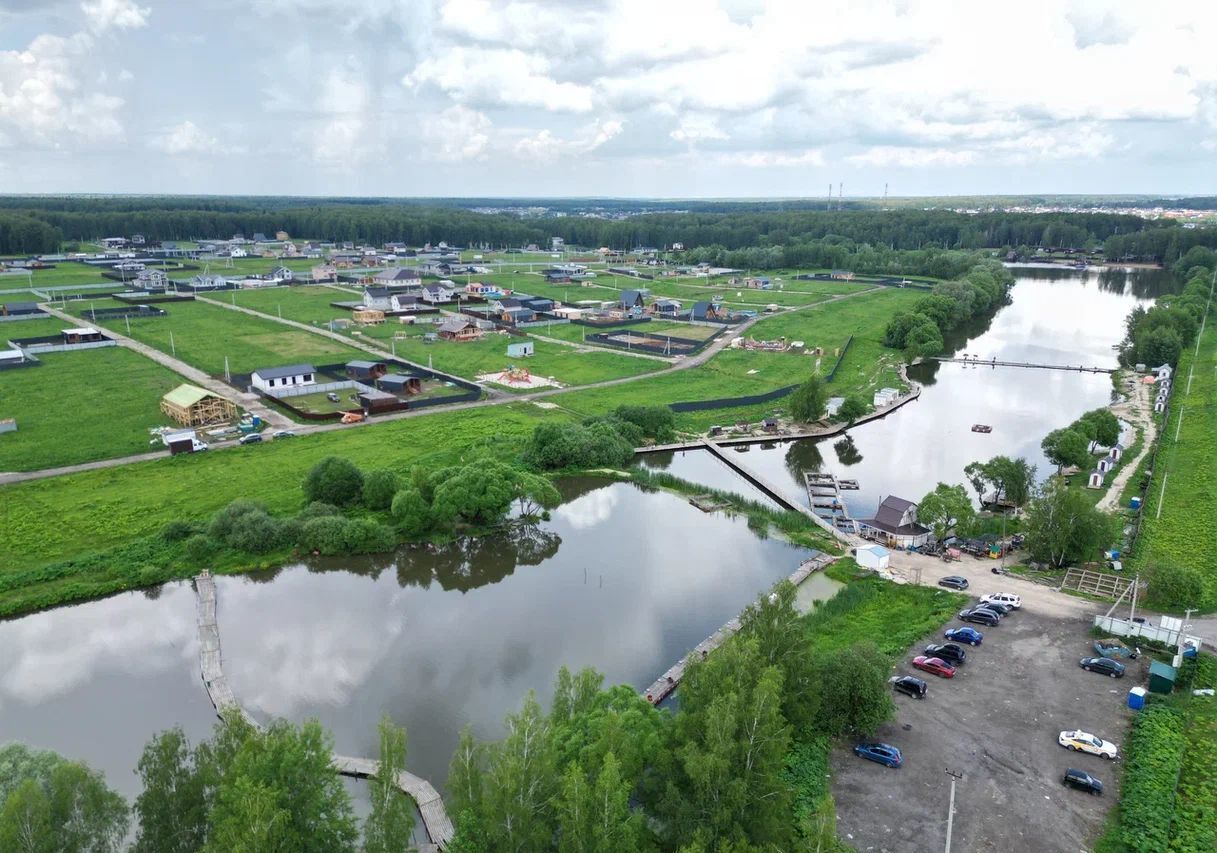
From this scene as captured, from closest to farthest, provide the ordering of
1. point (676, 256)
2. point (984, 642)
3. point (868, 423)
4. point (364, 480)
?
1. point (984, 642)
2. point (364, 480)
3. point (868, 423)
4. point (676, 256)

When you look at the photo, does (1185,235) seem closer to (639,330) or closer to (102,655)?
(639,330)

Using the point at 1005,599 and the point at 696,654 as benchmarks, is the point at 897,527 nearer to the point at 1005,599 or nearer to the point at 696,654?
the point at 1005,599

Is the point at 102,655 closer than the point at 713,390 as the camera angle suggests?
Yes

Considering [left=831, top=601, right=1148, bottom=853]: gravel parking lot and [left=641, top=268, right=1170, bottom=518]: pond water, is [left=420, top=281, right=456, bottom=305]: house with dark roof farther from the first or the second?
[left=831, top=601, right=1148, bottom=853]: gravel parking lot

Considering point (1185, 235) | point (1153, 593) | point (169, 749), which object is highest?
point (1185, 235)

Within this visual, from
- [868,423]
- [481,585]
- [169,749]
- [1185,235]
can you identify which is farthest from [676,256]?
[169,749]

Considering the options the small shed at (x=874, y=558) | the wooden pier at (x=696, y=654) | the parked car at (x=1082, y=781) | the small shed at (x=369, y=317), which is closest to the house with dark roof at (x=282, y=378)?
the small shed at (x=369, y=317)
